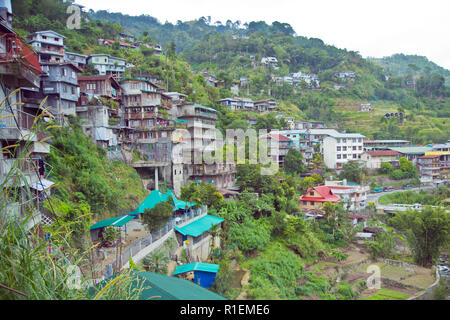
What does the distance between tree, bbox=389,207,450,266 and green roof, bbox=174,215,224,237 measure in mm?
9434

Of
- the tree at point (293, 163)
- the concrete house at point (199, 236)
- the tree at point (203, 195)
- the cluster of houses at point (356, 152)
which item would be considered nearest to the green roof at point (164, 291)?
the concrete house at point (199, 236)

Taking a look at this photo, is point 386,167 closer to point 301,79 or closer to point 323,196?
point 323,196

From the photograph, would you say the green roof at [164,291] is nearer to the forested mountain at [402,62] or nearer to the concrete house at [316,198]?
the concrete house at [316,198]

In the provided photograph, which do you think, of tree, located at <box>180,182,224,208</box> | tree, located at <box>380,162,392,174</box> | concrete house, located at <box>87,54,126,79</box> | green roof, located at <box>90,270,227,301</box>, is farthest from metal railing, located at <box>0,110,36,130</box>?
tree, located at <box>380,162,392,174</box>

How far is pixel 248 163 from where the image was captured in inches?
660

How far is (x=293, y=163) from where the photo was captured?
78.8 ft

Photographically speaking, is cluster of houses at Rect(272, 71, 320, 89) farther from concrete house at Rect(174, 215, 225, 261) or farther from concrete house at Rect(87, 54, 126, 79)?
concrete house at Rect(174, 215, 225, 261)

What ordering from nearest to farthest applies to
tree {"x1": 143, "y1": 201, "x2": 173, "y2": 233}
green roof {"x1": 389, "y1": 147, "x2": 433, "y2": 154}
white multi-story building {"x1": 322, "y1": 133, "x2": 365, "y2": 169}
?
tree {"x1": 143, "y1": 201, "x2": 173, "y2": 233}, white multi-story building {"x1": 322, "y1": 133, "x2": 365, "y2": 169}, green roof {"x1": 389, "y1": 147, "x2": 433, "y2": 154}

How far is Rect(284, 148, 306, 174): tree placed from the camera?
2398cm

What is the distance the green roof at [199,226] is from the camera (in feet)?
31.1

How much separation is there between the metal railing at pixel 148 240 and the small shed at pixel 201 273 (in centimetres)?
112

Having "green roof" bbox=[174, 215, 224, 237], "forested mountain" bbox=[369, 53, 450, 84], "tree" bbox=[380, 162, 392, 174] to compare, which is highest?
"forested mountain" bbox=[369, 53, 450, 84]

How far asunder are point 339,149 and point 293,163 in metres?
6.40

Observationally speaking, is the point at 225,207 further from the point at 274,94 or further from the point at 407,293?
the point at 274,94
